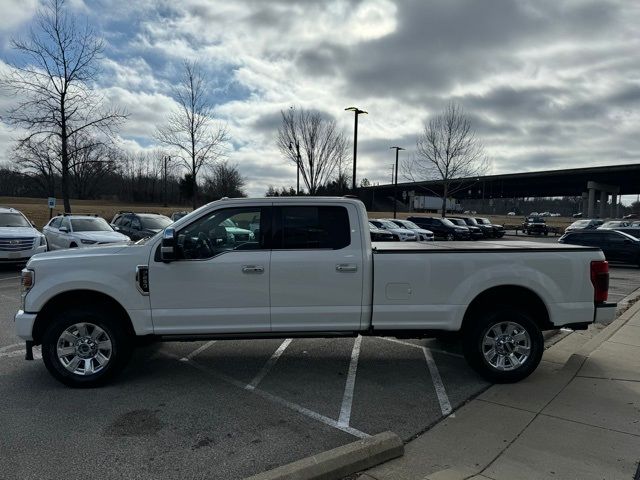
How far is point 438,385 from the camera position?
4910 millimetres

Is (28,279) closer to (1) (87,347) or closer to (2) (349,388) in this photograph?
(1) (87,347)

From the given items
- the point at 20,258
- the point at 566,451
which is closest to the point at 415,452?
the point at 566,451

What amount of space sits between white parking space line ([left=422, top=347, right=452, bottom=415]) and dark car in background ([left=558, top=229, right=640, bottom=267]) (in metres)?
13.9

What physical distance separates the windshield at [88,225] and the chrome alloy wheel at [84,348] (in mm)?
11184

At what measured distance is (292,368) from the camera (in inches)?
211

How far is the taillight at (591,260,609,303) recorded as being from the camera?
495cm

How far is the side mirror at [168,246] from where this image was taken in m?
4.52

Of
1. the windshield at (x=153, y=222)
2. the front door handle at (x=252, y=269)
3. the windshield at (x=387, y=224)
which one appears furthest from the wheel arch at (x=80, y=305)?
the windshield at (x=387, y=224)

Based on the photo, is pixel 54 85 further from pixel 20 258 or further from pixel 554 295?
pixel 554 295

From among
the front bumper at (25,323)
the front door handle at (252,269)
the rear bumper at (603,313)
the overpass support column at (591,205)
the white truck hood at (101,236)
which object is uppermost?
the overpass support column at (591,205)

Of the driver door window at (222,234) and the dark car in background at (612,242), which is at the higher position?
the driver door window at (222,234)

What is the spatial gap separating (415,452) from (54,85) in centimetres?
2164

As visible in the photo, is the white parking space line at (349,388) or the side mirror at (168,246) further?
the side mirror at (168,246)

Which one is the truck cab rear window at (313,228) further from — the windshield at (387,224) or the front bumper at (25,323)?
the windshield at (387,224)
